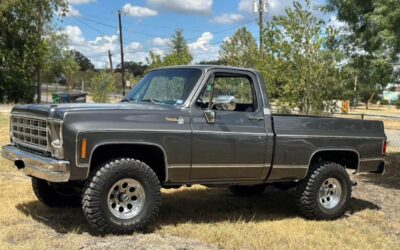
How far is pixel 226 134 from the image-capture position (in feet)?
21.6

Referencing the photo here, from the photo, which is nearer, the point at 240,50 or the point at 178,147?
the point at 178,147

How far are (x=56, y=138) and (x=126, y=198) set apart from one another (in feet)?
3.39

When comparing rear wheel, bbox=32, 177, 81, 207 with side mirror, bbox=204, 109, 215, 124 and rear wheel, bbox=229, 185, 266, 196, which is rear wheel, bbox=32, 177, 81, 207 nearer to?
side mirror, bbox=204, 109, 215, 124

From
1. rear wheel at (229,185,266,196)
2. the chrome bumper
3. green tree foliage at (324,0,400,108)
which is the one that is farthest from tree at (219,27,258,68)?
the chrome bumper

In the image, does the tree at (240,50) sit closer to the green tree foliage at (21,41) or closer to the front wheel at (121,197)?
the green tree foliage at (21,41)

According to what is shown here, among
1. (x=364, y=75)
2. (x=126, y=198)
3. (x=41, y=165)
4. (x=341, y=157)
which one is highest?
(x=364, y=75)

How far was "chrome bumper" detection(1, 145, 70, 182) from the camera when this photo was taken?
5555 millimetres

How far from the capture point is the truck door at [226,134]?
6.44 meters

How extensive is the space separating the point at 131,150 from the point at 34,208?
1.86 metres

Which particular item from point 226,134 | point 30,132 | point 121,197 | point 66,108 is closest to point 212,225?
point 226,134

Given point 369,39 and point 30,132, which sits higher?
point 369,39

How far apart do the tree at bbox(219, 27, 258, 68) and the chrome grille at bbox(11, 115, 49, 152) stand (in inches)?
709

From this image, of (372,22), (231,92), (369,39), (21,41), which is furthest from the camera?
(21,41)

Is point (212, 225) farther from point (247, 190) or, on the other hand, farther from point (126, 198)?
point (247, 190)
